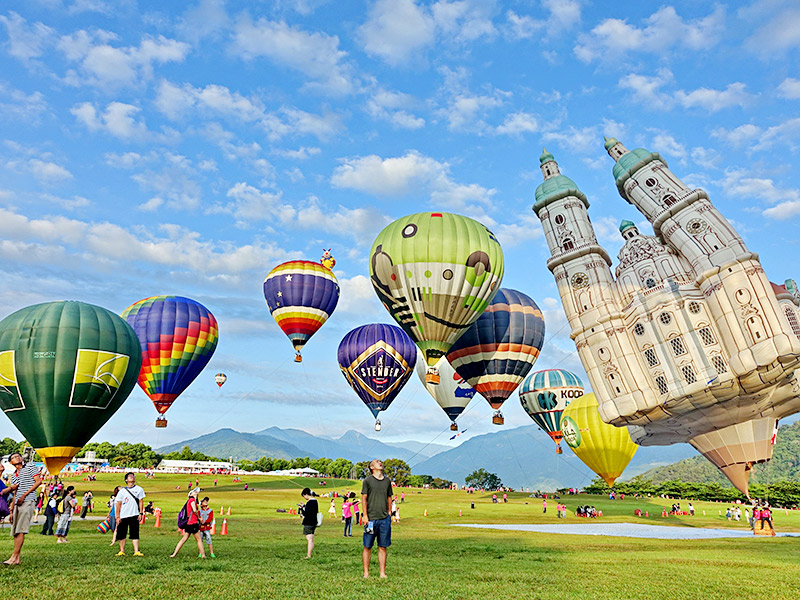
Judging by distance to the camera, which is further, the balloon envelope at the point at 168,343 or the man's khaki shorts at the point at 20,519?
the balloon envelope at the point at 168,343

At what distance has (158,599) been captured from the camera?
7.45 meters

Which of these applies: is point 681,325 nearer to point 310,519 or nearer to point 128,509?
point 310,519

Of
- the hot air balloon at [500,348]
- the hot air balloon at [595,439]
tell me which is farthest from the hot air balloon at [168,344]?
the hot air balloon at [595,439]

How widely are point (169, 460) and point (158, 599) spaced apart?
121 metres

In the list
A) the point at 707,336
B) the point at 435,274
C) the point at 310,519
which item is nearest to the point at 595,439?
the point at 707,336

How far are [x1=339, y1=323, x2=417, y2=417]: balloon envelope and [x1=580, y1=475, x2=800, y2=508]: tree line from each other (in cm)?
4299

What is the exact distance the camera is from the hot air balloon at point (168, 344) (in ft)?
133

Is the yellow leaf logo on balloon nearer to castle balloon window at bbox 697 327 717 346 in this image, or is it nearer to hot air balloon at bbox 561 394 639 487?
castle balloon window at bbox 697 327 717 346

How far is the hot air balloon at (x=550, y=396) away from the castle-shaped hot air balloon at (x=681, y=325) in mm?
16602

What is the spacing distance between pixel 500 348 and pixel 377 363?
12.0 m

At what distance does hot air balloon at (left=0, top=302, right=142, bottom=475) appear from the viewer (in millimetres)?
26078

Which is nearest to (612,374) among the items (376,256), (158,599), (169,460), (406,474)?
→ (376,256)

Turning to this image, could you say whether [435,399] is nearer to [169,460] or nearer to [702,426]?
[702,426]

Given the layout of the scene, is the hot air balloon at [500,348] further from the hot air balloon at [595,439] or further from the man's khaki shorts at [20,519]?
the man's khaki shorts at [20,519]
